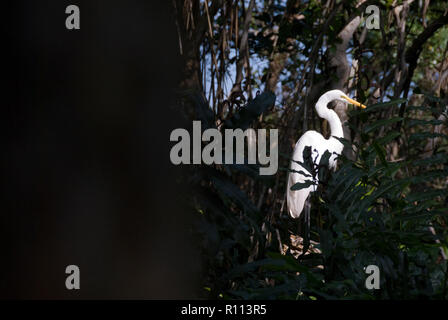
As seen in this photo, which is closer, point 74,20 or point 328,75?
point 74,20

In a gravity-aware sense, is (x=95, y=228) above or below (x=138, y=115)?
below

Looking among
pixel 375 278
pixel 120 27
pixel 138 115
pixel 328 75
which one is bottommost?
pixel 375 278

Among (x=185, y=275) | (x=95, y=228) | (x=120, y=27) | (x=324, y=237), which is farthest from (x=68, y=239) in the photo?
(x=324, y=237)

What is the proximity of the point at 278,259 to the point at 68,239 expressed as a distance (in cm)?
34

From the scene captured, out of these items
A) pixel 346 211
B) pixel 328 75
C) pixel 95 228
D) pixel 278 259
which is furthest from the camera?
pixel 328 75

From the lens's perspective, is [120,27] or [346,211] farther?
[346,211]

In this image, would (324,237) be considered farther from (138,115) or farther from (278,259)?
(138,115)

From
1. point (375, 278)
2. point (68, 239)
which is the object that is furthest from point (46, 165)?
point (375, 278)

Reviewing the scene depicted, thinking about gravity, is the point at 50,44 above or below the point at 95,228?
above

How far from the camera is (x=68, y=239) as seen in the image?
1.81ft

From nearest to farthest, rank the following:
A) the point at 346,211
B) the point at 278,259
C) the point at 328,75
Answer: the point at 278,259
the point at 346,211
the point at 328,75

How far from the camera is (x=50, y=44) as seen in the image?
57cm
